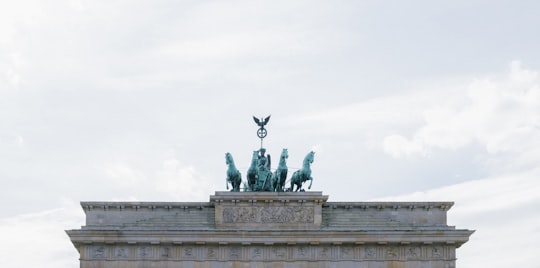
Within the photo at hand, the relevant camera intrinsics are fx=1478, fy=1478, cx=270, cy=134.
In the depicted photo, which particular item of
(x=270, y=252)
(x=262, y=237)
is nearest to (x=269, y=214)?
(x=262, y=237)

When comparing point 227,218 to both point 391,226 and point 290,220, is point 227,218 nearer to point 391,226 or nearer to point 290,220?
point 290,220

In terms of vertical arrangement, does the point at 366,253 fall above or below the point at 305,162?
below

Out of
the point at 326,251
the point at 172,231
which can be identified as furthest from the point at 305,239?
the point at 172,231

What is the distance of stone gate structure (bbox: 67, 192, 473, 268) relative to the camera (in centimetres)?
6612

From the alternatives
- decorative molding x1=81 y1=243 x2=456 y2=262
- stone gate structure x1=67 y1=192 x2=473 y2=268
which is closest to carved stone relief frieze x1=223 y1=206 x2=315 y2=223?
stone gate structure x1=67 y1=192 x2=473 y2=268

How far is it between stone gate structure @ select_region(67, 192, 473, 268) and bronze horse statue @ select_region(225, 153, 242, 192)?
824 millimetres

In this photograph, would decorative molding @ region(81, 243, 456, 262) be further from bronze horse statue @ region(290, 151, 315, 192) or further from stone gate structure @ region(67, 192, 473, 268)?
bronze horse statue @ region(290, 151, 315, 192)

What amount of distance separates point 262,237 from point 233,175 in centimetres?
323

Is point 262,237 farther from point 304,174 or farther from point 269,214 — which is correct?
point 304,174

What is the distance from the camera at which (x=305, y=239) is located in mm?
66375

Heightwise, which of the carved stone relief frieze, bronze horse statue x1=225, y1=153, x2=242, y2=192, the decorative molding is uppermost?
bronze horse statue x1=225, y1=153, x2=242, y2=192

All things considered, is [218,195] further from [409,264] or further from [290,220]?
[409,264]

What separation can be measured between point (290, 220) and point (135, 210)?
23.3 feet

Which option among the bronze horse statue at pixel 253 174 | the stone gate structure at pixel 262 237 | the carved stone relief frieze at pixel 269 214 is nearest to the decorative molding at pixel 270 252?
the stone gate structure at pixel 262 237
